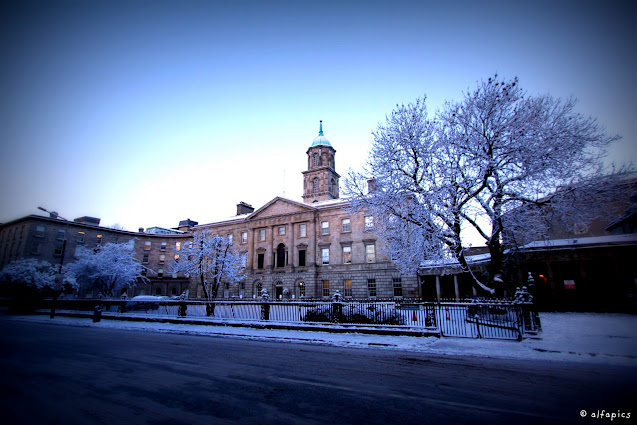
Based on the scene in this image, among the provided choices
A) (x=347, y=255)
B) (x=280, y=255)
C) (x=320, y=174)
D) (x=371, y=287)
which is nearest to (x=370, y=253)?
(x=347, y=255)

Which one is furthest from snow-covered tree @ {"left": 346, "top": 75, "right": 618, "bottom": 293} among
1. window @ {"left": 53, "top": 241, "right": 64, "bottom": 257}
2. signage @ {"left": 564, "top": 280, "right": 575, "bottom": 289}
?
window @ {"left": 53, "top": 241, "right": 64, "bottom": 257}

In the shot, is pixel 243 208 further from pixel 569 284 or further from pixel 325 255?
pixel 569 284

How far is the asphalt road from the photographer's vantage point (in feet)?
13.0

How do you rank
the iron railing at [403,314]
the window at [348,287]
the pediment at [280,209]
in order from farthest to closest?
the pediment at [280,209], the window at [348,287], the iron railing at [403,314]

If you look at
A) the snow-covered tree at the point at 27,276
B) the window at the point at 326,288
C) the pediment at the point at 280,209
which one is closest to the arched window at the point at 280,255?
the pediment at the point at 280,209

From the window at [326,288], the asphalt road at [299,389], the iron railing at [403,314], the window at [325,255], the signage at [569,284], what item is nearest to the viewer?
the asphalt road at [299,389]

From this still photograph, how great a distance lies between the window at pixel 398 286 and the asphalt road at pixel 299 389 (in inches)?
1046

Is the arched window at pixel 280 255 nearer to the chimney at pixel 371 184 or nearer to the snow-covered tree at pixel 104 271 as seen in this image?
the snow-covered tree at pixel 104 271

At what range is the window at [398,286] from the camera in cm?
3360

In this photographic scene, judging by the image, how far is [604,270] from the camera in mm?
18078

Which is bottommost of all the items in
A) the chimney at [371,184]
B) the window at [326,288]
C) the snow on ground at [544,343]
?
the snow on ground at [544,343]

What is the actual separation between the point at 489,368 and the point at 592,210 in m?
10.9

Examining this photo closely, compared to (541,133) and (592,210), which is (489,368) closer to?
(592,210)

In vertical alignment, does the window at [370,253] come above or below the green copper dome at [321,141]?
below
